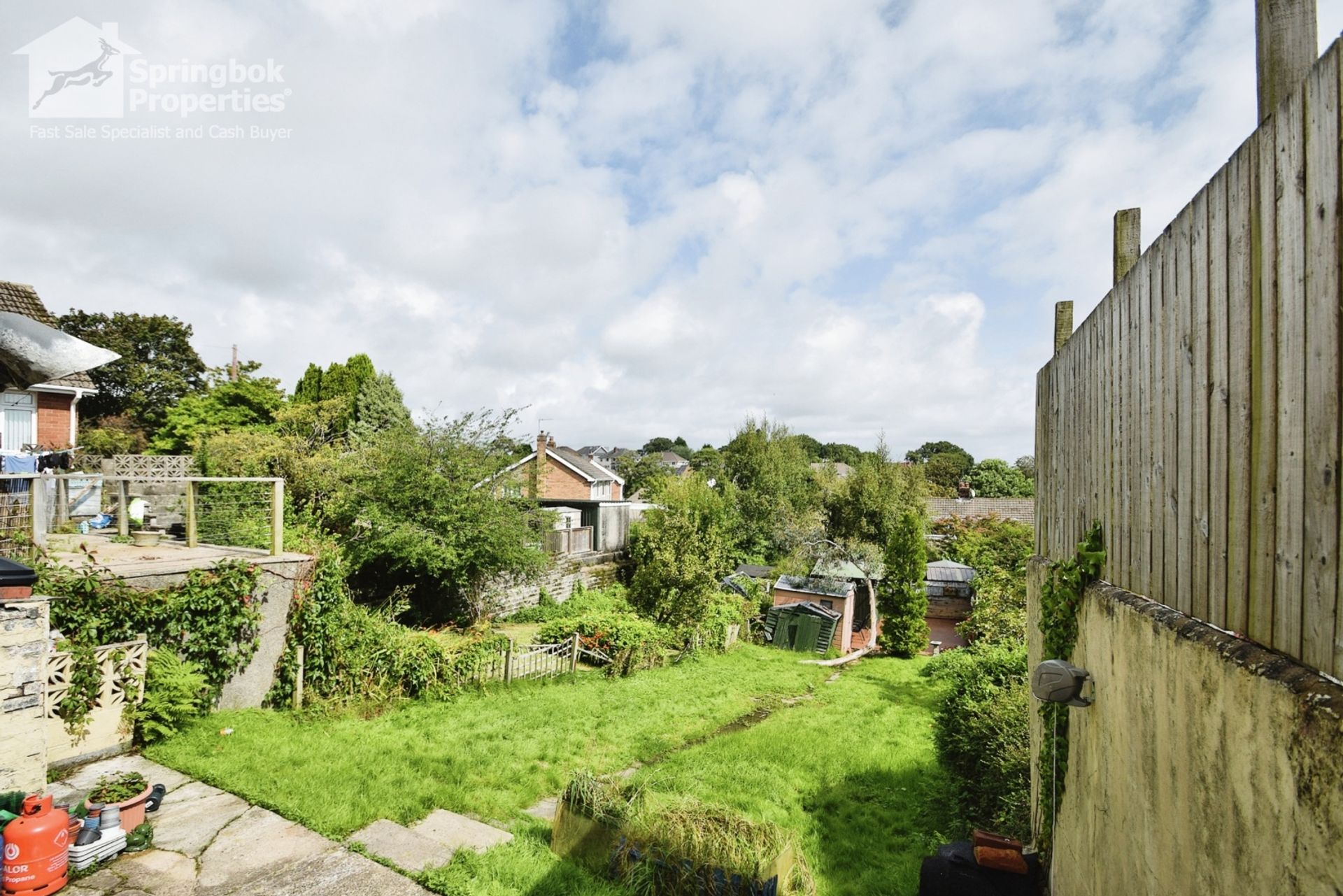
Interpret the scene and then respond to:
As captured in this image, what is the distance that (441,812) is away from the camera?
6254mm

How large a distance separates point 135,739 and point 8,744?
1.68m

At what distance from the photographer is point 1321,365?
130cm

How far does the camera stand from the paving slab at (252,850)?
185 inches

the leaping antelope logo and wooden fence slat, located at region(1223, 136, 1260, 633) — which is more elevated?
the leaping antelope logo

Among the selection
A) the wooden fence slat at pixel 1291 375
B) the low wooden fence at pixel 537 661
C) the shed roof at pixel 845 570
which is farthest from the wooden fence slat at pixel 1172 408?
the shed roof at pixel 845 570

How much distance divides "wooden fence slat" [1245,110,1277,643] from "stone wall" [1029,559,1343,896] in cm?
13

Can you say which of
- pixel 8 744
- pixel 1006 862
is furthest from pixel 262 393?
pixel 1006 862

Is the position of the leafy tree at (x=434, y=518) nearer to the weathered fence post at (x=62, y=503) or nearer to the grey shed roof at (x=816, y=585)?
the weathered fence post at (x=62, y=503)

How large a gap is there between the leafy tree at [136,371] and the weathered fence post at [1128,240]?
3527 centimetres

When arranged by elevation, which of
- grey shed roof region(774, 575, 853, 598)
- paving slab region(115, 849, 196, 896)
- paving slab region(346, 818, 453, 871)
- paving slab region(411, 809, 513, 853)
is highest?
paving slab region(115, 849, 196, 896)

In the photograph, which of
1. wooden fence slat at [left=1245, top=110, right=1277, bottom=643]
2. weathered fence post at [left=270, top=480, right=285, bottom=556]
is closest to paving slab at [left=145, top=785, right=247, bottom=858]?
weathered fence post at [left=270, top=480, right=285, bottom=556]

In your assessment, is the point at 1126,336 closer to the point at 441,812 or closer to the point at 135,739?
the point at 441,812

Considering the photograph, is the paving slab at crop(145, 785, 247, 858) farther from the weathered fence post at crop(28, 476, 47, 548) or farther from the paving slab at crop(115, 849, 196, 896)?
the weathered fence post at crop(28, 476, 47, 548)

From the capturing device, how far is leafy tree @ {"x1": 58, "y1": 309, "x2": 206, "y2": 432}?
29.1 metres
